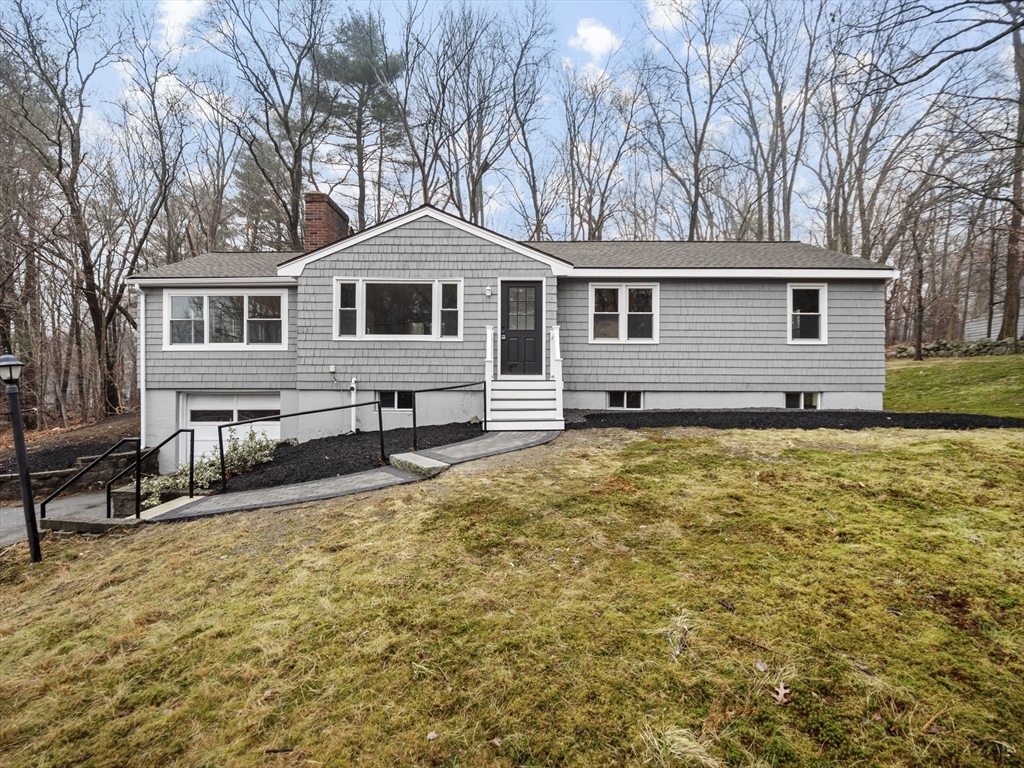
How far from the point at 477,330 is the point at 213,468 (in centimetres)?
530

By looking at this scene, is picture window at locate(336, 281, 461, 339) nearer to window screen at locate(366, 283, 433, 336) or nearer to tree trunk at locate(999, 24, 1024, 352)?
window screen at locate(366, 283, 433, 336)

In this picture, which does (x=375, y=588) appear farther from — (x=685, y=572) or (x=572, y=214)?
(x=572, y=214)

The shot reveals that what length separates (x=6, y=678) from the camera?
2.61 meters

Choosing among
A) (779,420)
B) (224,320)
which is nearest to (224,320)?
(224,320)

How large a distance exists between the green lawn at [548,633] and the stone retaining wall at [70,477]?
20.1 feet

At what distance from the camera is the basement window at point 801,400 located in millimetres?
10227

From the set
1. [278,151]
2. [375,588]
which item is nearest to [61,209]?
[278,151]

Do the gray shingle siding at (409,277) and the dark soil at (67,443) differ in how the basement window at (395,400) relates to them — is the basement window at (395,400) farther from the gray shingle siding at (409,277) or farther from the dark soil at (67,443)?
the dark soil at (67,443)

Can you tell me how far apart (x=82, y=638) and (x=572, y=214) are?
21535 mm

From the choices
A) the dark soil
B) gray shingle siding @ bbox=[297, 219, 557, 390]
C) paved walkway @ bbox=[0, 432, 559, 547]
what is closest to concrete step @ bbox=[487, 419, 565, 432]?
paved walkway @ bbox=[0, 432, 559, 547]

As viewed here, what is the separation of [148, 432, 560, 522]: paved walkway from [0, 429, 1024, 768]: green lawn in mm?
536

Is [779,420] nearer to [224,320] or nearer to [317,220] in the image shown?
[317,220]

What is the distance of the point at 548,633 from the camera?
2592 mm

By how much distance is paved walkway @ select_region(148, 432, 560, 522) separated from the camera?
518 cm
